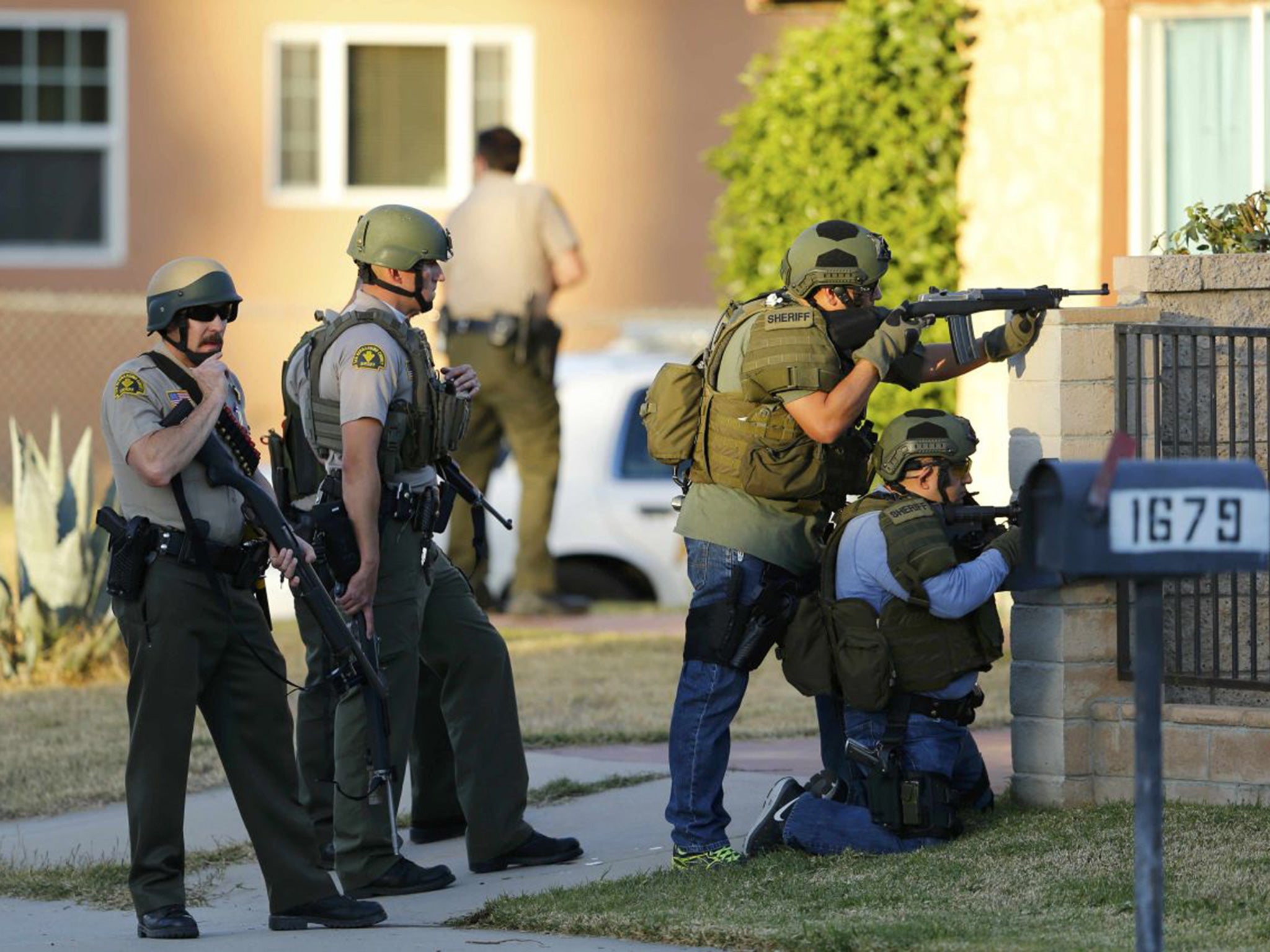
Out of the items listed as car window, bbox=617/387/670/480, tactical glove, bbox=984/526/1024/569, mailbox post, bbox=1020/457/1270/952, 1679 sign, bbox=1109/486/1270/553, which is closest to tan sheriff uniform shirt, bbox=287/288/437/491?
tactical glove, bbox=984/526/1024/569

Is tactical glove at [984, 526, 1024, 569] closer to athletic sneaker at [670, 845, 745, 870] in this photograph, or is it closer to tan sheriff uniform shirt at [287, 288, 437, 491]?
athletic sneaker at [670, 845, 745, 870]

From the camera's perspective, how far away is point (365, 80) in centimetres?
1962

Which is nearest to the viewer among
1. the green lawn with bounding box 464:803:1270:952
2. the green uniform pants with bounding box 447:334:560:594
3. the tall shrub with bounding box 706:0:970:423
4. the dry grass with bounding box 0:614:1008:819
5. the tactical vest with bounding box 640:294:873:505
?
the green lawn with bounding box 464:803:1270:952

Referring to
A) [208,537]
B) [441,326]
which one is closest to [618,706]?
[441,326]

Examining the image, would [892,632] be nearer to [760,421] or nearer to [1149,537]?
[760,421]

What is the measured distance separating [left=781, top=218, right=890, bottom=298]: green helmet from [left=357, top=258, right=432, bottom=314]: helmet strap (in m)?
1.09

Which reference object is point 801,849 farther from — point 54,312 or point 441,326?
point 54,312

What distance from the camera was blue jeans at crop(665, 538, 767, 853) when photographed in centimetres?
677

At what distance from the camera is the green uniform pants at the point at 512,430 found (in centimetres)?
1242

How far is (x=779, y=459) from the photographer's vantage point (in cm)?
666

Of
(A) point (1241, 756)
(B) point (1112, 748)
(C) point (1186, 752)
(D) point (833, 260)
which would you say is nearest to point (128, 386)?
(D) point (833, 260)

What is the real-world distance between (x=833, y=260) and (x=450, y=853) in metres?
2.32

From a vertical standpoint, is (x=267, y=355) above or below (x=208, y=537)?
above

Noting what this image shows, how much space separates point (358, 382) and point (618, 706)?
385cm
